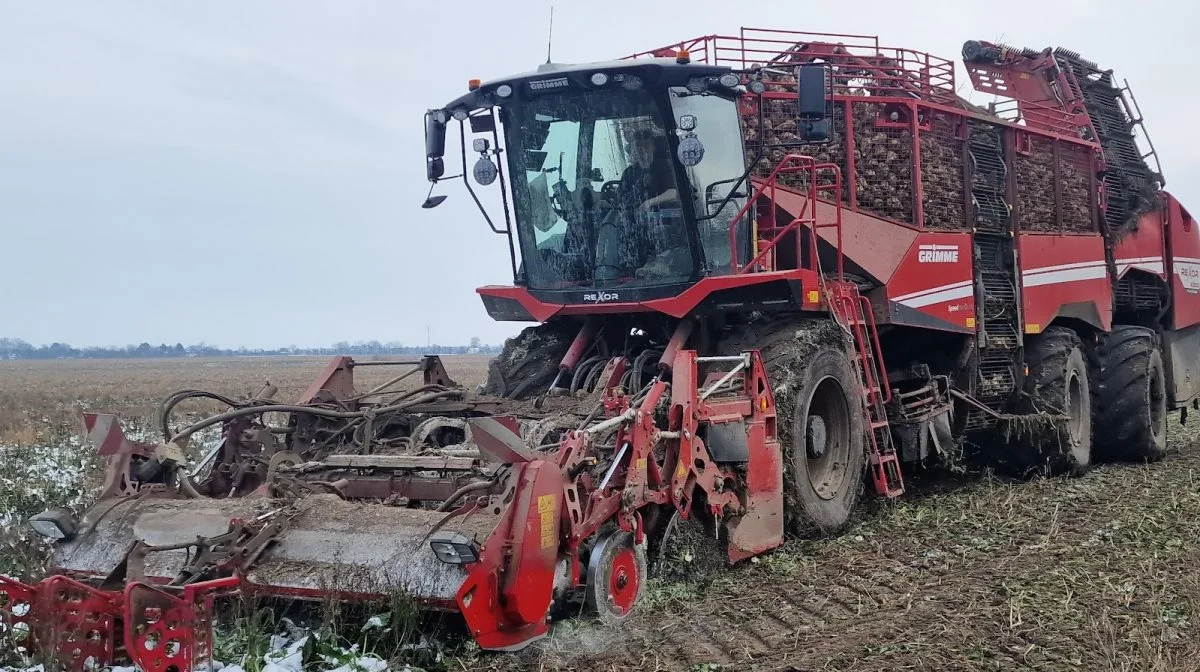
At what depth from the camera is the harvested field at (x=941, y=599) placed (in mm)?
4332

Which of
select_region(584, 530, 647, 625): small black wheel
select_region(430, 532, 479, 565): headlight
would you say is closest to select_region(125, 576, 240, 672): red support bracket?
select_region(430, 532, 479, 565): headlight

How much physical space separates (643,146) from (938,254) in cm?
265

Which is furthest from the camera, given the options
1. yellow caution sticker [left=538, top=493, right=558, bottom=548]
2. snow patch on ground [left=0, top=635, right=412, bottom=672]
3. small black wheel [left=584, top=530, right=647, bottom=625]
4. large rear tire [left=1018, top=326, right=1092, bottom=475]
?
large rear tire [left=1018, top=326, right=1092, bottom=475]

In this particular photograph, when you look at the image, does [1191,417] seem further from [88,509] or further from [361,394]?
[88,509]

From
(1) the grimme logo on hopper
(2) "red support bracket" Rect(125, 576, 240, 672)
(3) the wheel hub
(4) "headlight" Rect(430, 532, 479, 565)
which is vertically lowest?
(2) "red support bracket" Rect(125, 576, 240, 672)

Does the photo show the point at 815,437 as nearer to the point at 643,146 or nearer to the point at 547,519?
the point at 643,146

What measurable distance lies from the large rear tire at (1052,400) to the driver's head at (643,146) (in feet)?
13.8

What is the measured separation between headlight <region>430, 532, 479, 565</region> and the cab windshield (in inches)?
121

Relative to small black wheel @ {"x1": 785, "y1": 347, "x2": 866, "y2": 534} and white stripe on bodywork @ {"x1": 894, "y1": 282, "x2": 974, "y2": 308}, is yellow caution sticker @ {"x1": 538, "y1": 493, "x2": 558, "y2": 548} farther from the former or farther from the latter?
white stripe on bodywork @ {"x1": 894, "y1": 282, "x2": 974, "y2": 308}

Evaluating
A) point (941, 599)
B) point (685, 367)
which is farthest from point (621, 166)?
point (941, 599)

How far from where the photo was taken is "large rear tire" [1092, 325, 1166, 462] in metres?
10.3

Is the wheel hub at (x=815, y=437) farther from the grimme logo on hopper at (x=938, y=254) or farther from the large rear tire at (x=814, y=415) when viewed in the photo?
the grimme logo on hopper at (x=938, y=254)

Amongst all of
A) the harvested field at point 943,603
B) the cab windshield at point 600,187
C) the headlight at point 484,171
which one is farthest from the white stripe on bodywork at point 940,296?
the headlight at point 484,171

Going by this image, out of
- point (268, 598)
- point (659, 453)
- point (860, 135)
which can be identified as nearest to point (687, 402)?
point (659, 453)
